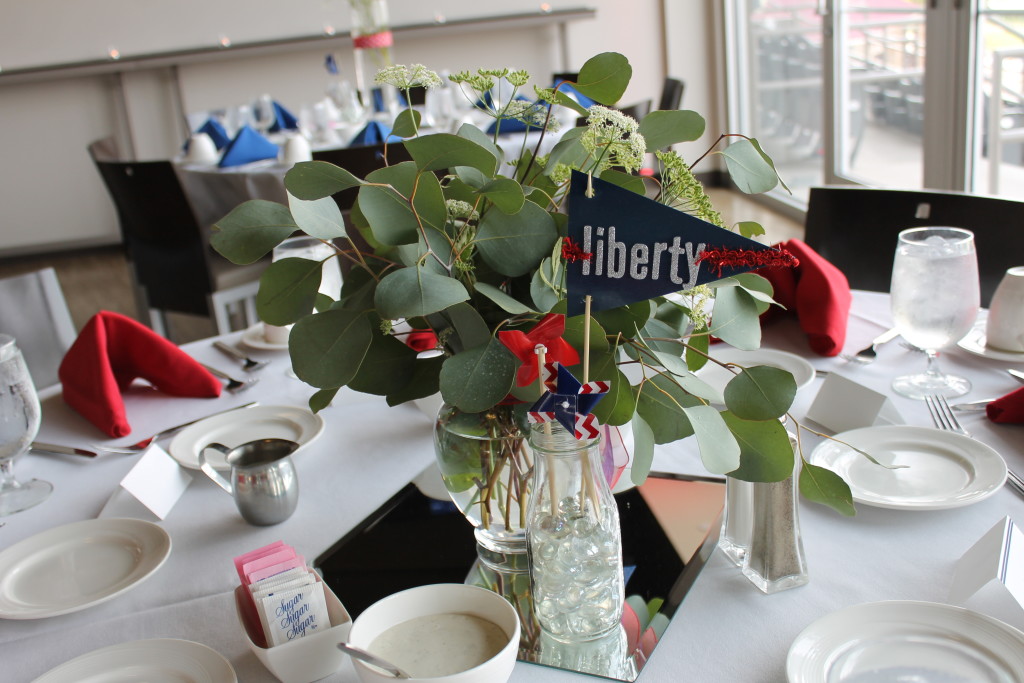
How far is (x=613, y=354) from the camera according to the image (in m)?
0.74

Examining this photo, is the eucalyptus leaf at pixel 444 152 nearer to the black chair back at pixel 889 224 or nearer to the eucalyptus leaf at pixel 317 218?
the eucalyptus leaf at pixel 317 218

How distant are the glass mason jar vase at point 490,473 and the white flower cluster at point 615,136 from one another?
24 centimetres

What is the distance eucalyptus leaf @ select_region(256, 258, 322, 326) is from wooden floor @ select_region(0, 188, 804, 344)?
3383mm

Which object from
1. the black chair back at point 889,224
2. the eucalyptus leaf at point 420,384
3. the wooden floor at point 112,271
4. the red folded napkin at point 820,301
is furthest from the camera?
the wooden floor at point 112,271

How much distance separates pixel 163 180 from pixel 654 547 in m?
2.68

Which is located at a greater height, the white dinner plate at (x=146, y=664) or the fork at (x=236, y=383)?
the fork at (x=236, y=383)

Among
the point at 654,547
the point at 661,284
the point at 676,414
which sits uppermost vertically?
the point at 661,284

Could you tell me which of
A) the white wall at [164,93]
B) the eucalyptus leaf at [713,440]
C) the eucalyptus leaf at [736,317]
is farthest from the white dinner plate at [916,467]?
the white wall at [164,93]

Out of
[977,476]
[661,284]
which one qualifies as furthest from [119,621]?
[977,476]

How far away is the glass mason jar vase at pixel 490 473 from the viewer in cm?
80

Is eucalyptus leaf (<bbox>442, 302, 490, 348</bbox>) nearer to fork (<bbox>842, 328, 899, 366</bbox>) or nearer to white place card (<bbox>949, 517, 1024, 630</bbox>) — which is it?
white place card (<bbox>949, 517, 1024, 630</bbox>)

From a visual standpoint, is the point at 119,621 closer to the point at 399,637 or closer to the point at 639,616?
the point at 399,637

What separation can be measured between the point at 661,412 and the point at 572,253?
173mm

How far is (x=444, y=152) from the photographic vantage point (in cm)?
68
